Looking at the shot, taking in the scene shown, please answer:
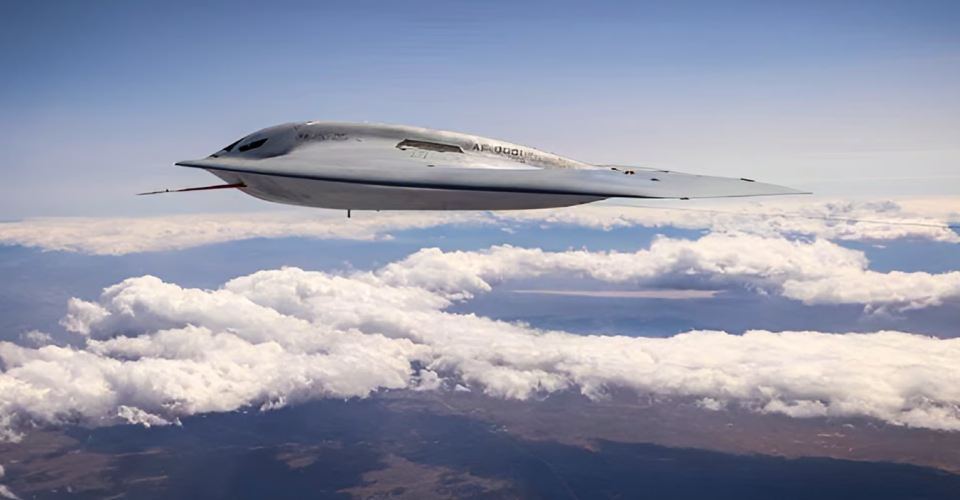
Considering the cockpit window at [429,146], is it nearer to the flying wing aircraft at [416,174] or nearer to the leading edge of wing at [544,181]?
the flying wing aircraft at [416,174]

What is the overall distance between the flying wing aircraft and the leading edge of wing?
1.1 inches

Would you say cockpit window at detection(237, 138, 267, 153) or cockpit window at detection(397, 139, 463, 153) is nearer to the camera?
cockpit window at detection(397, 139, 463, 153)

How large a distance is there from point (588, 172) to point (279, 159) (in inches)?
420

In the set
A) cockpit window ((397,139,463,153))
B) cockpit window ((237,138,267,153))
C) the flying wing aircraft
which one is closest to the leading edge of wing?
the flying wing aircraft

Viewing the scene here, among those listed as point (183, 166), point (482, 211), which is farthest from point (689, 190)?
point (183, 166)

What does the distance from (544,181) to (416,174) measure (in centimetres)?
380

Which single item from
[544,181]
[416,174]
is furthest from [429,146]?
[544,181]

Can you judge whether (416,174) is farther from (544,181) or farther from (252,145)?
(252,145)

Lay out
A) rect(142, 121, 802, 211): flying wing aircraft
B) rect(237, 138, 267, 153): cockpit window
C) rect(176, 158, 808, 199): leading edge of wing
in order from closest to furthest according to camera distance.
Answer: 1. rect(176, 158, 808, 199): leading edge of wing
2. rect(142, 121, 802, 211): flying wing aircraft
3. rect(237, 138, 267, 153): cockpit window

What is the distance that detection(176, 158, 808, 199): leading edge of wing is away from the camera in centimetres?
1709

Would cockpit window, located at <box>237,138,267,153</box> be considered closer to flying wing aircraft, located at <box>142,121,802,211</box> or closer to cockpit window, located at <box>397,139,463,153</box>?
flying wing aircraft, located at <box>142,121,802,211</box>

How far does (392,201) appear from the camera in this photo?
2047cm

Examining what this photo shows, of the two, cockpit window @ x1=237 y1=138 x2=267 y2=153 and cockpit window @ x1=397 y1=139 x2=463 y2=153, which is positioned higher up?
cockpit window @ x1=397 y1=139 x2=463 y2=153

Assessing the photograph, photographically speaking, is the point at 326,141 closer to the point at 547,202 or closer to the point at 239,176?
the point at 239,176
